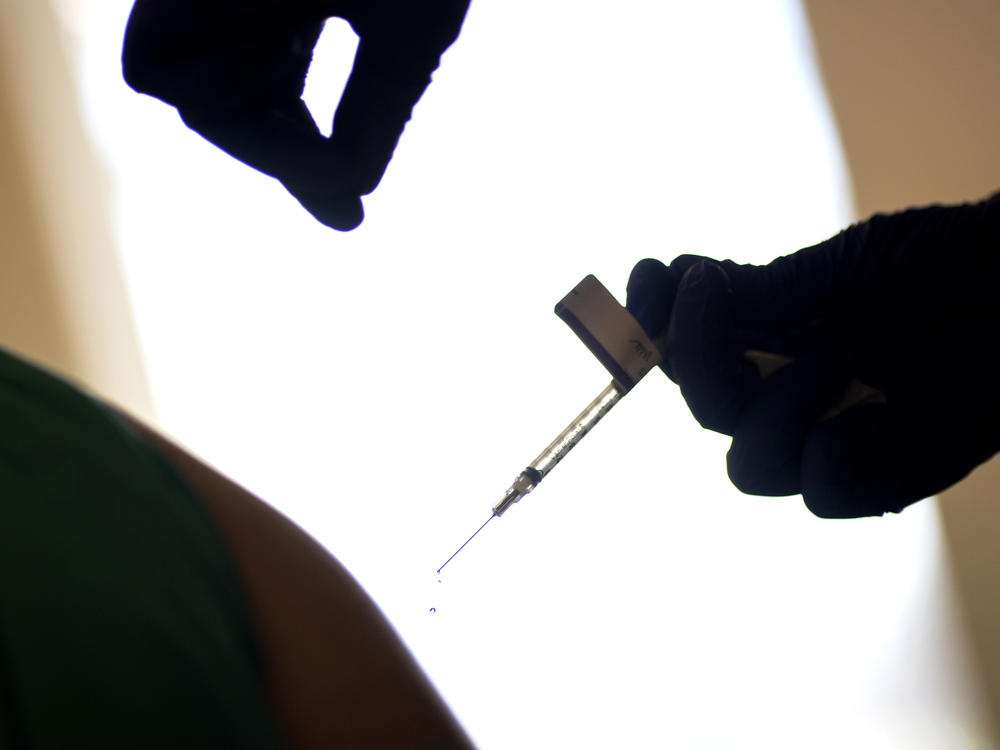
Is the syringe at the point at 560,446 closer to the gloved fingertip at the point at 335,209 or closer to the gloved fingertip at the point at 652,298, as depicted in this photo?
the gloved fingertip at the point at 652,298

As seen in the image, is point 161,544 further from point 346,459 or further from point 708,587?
point 708,587

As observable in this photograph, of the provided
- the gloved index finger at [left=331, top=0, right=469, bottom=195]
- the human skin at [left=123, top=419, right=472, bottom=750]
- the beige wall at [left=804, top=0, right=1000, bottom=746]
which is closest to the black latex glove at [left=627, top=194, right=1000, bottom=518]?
the gloved index finger at [left=331, top=0, right=469, bottom=195]

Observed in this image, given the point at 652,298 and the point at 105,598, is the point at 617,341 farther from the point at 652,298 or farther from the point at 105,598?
the point at 105,598

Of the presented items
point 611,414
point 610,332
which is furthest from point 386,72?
point 611,414

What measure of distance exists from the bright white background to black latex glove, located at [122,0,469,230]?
595 millimetres

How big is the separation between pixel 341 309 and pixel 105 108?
1.81 ft

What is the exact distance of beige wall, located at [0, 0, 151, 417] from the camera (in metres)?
1.23

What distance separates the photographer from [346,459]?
120 centimetres

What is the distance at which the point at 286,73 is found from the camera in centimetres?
57

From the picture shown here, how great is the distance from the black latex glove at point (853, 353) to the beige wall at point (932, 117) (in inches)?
24.2

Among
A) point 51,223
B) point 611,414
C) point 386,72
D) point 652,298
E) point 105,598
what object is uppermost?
point 51,223

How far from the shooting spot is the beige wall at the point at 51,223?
4.04 ft

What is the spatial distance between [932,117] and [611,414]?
0.72 meters

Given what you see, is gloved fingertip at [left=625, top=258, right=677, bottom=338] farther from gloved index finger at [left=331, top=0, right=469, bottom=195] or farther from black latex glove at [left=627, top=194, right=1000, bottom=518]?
gloved index finger at [left=331, top=0, right=469, bottom=195]
